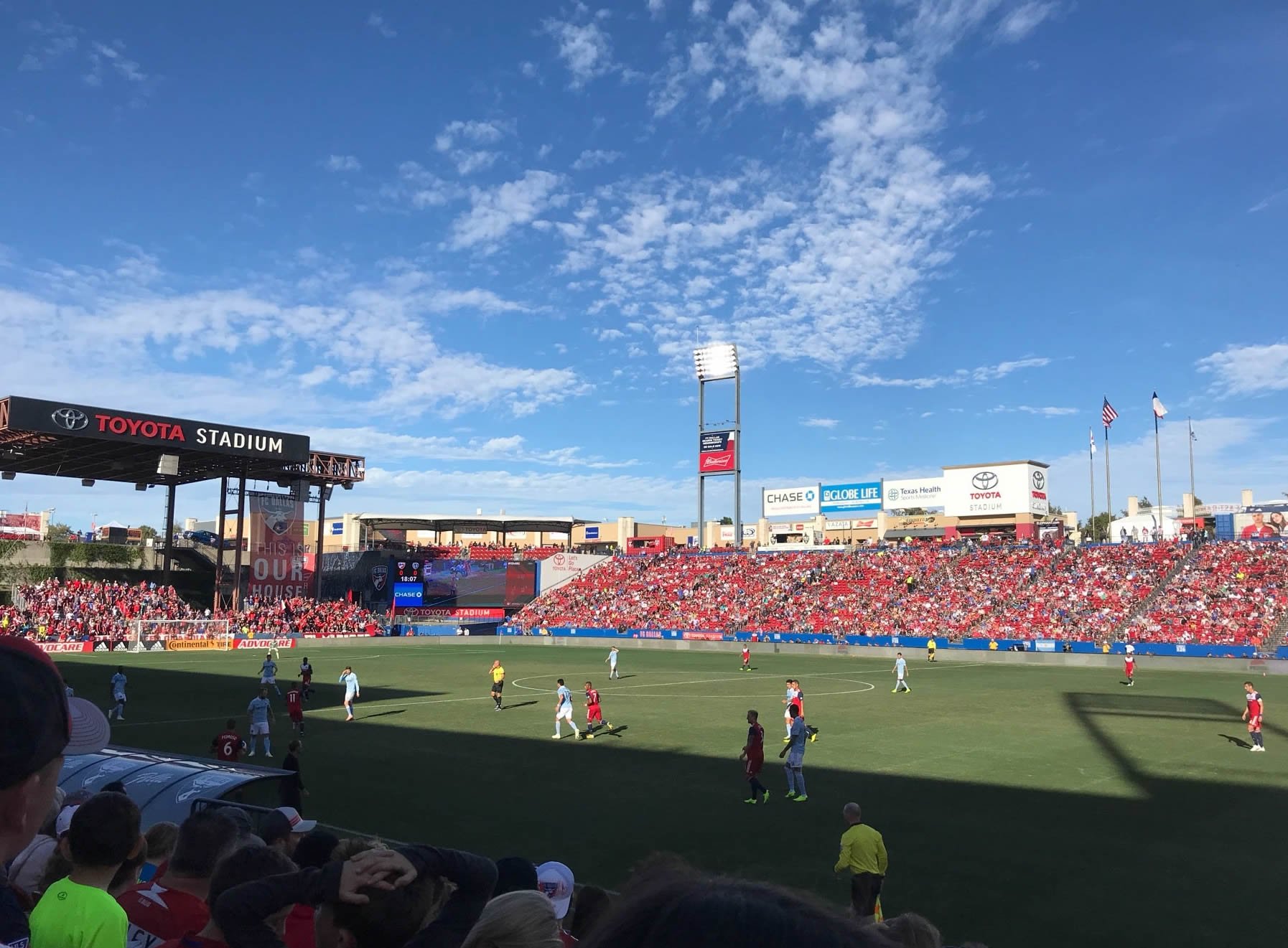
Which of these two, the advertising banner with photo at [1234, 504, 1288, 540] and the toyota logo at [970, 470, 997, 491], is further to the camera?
the toyota logo at [970, 470, 997, 491]

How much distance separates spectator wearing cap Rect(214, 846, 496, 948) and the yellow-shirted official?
26.0 feet

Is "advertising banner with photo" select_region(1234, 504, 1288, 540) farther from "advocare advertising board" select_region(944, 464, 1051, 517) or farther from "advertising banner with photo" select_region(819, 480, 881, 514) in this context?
"advertising banner with photo" select_region(819, 480, 881, 514)

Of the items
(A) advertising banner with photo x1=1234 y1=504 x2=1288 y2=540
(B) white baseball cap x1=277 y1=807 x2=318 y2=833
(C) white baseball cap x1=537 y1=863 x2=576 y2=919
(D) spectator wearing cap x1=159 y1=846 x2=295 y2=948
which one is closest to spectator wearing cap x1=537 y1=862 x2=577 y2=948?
(C) white baseball cap x1=537 y1=863 x2=576 y2=919

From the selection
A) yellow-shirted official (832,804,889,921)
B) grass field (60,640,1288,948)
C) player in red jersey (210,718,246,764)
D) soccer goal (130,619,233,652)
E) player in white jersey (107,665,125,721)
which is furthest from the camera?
soccer goal (130,619,233,652)

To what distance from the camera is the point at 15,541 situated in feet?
231

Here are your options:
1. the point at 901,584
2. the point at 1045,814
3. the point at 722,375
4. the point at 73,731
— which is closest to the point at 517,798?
the point at 1045,814

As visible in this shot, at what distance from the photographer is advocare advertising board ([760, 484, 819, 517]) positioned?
93.6 m

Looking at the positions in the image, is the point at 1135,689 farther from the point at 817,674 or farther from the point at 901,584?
the point at 901,584

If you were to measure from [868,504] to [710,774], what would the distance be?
7417cm

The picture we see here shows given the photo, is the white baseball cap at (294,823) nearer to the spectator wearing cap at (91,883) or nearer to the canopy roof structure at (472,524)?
the spectator wearing cap at (91,883)

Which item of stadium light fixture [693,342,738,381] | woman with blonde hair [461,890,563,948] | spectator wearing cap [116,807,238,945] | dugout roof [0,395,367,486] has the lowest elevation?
spectator wearing cap [116,807,238,945]

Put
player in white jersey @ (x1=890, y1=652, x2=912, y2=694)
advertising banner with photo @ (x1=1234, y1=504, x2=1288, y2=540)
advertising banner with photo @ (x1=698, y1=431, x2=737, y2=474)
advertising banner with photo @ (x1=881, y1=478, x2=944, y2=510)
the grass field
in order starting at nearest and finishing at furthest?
the grass field, player in white jersey @ (x1=890, y1=652, x2=912, y2=694), advertising banner with photo @ (x1=1234, y1=504, x2=1288, y2=540), advertising banner with photo @ (x1=698, y1=431, x2=737, y2=474), advertising banner with photo @ (x1=881, y1=478, x2=944, y2=510)

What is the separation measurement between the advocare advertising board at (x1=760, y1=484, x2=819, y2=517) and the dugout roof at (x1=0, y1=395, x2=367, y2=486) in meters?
45.9

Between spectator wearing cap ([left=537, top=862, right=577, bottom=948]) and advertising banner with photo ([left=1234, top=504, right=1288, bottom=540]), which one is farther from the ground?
advertising banner with photo ([left=1234, top=504, right=1288, bottom=540])
